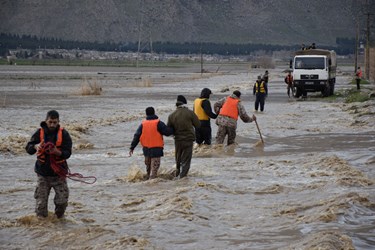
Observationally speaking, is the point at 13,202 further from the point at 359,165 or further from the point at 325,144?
the point at 325,144

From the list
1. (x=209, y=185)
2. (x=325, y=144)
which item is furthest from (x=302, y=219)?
(x=325, y=144)

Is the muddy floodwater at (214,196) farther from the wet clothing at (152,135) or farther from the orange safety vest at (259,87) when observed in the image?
the orange safety vest at (259,87)

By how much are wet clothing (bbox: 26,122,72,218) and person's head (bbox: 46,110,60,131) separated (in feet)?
0.26

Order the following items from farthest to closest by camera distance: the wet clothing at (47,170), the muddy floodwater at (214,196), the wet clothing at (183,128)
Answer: the wet clothing at (183,128) → the wet clothing at (47,170) → the muddy floodwater at (214,196)

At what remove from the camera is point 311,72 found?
157 ft

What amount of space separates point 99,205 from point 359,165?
6815 mm

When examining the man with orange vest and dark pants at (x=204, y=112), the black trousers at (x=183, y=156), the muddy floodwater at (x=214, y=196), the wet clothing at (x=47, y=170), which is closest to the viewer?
the muddy floodwater at (x=214, y=196)

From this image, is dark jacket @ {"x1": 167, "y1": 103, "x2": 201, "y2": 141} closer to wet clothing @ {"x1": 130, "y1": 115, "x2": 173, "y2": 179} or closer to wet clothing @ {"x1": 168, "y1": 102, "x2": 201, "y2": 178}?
wet clothing @ {"x1": 168, "y1": 102, "x2": 201, "y2": 178}

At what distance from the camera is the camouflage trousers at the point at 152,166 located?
1668 cm

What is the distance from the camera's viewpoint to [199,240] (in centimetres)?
1205

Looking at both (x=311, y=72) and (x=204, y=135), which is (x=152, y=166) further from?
(x=311, y=72)

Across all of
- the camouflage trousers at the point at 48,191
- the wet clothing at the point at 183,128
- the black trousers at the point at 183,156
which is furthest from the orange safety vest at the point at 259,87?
the camouflage trousers at the point at 48,191

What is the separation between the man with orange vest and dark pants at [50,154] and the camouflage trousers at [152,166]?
3.99 metres

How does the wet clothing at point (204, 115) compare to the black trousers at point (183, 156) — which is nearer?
the black trousers at point (183, 156)
